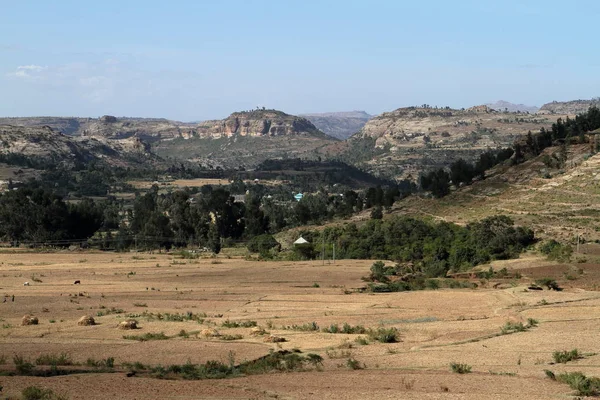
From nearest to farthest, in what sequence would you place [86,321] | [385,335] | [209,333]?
[385,335], [209,333], [86,321]

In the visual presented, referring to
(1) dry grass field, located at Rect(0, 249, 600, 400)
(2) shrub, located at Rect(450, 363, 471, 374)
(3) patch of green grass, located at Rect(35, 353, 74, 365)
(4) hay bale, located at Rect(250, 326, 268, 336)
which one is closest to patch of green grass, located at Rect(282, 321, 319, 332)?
(1) dry grass field, located at Rect(0, 249, 600, 400)

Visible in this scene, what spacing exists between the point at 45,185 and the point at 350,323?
133021mm

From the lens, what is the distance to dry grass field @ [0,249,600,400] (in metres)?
21.1

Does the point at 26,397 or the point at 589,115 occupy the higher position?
the point at 589,115

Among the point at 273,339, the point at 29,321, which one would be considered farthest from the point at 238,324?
the point at 29,321

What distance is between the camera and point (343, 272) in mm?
59469

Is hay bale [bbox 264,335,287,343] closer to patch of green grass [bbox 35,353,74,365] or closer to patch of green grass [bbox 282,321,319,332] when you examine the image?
patch of green grass [bbox 282,321,319,332]

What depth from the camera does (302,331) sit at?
1251 inches

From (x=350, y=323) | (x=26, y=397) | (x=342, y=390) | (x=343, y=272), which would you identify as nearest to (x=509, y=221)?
(x=343, y=272)

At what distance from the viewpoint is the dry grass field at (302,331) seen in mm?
21062

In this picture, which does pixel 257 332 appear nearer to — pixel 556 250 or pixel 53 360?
pixel 53 360

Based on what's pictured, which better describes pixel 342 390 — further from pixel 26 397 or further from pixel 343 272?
pixel 343 272

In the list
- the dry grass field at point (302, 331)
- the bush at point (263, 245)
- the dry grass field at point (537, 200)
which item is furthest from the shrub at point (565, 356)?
the bush at point (263, 245)

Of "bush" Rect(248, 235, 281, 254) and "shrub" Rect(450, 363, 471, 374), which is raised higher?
"shrub" Rect(450, 363, 471, 374)
